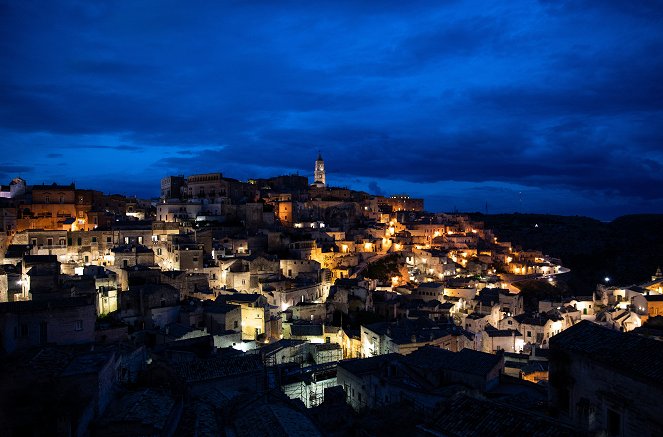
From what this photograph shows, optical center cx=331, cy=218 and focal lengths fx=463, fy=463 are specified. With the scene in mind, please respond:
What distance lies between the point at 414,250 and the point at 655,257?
47196mm

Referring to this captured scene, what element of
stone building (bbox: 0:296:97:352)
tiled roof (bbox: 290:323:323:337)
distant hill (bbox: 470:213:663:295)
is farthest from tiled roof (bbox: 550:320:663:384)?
distant hill (bbox: 470:213:663:295)

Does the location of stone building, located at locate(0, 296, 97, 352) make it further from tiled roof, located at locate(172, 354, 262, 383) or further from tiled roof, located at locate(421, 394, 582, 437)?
tiled roof, located at locate(421, 394, 582, 437)

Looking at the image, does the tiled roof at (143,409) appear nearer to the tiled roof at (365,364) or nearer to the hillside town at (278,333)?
the hillside town at (278,333)

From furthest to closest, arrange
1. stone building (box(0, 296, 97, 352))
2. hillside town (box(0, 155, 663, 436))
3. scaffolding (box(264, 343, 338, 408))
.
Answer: scaffolding (box(264, 343, 338, 408))
stone building (box(0, 296, 97, 352))
hillside town (box(0, 155, 663, 436))

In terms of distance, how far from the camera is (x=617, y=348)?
1003cm

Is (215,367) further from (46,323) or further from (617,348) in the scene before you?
(617,348)

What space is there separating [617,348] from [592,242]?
95084 mm

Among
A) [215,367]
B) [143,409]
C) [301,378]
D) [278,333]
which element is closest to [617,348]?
[143,409]

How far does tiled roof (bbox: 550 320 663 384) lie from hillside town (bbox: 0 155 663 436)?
4 centimetres

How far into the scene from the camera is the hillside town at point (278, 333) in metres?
10.4

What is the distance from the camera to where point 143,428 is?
36.8 feet

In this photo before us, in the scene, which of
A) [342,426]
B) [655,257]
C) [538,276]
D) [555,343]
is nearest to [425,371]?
[342,426]

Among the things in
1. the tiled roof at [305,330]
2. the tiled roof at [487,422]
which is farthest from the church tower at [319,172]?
the tiled roof at [487,422]

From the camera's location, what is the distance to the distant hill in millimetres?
71062
